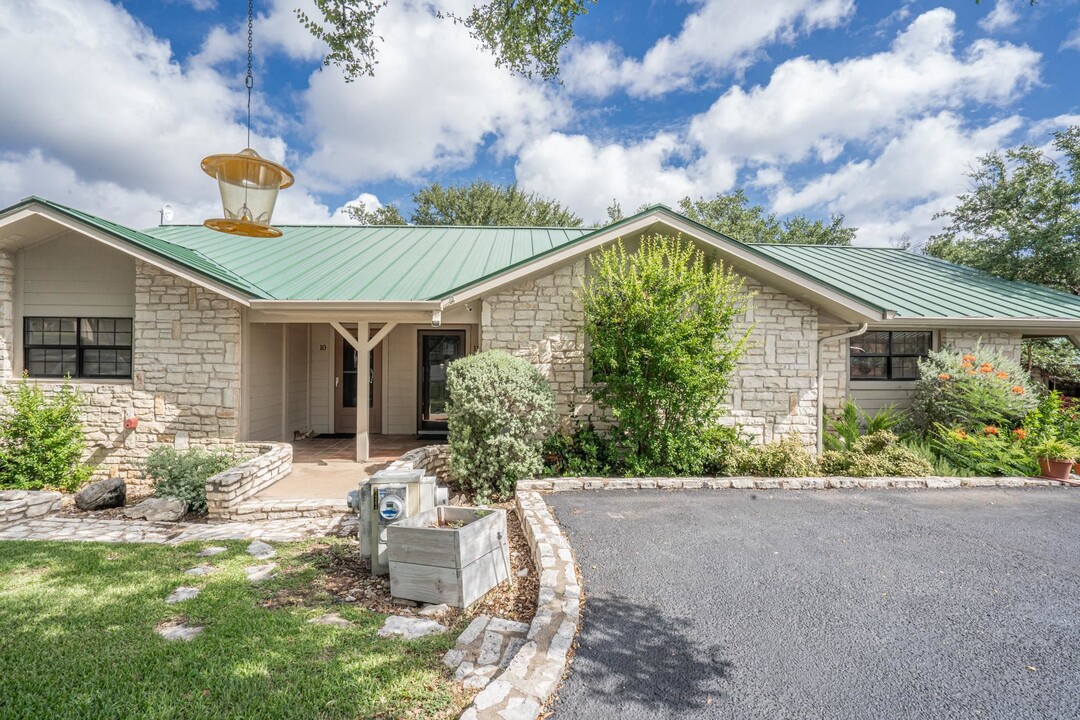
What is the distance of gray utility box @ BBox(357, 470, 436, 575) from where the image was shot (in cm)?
411

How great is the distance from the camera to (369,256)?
1055 cm

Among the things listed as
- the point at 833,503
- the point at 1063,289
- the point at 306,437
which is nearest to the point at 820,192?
the point at 1063,289

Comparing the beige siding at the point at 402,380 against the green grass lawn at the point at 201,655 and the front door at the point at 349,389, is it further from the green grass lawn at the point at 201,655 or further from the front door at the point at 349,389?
the green grass lawn at the point at 201,655

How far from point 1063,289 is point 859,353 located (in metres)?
8.00

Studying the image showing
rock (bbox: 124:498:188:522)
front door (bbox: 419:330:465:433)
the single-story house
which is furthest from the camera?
front door (bbox: 419:330:465:433)

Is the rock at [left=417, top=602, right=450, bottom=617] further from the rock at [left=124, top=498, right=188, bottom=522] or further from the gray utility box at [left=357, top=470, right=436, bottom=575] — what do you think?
the rock at [left=124, top=498, right=188, bottom=522]

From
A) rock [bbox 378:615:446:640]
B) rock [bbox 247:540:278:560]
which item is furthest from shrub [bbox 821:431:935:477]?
rock [bbox 247:540:278:560]

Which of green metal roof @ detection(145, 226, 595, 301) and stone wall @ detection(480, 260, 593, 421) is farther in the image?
green metal roof @ detection(145, 226, 595, 301)

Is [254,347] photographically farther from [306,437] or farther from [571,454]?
[571,454]

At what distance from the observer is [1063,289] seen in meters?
12.3

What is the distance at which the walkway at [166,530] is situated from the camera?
561cm

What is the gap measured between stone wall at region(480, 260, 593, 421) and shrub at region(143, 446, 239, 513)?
4583mm

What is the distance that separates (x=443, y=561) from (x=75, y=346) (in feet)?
30.5

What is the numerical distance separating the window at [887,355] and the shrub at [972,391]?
564 mm
